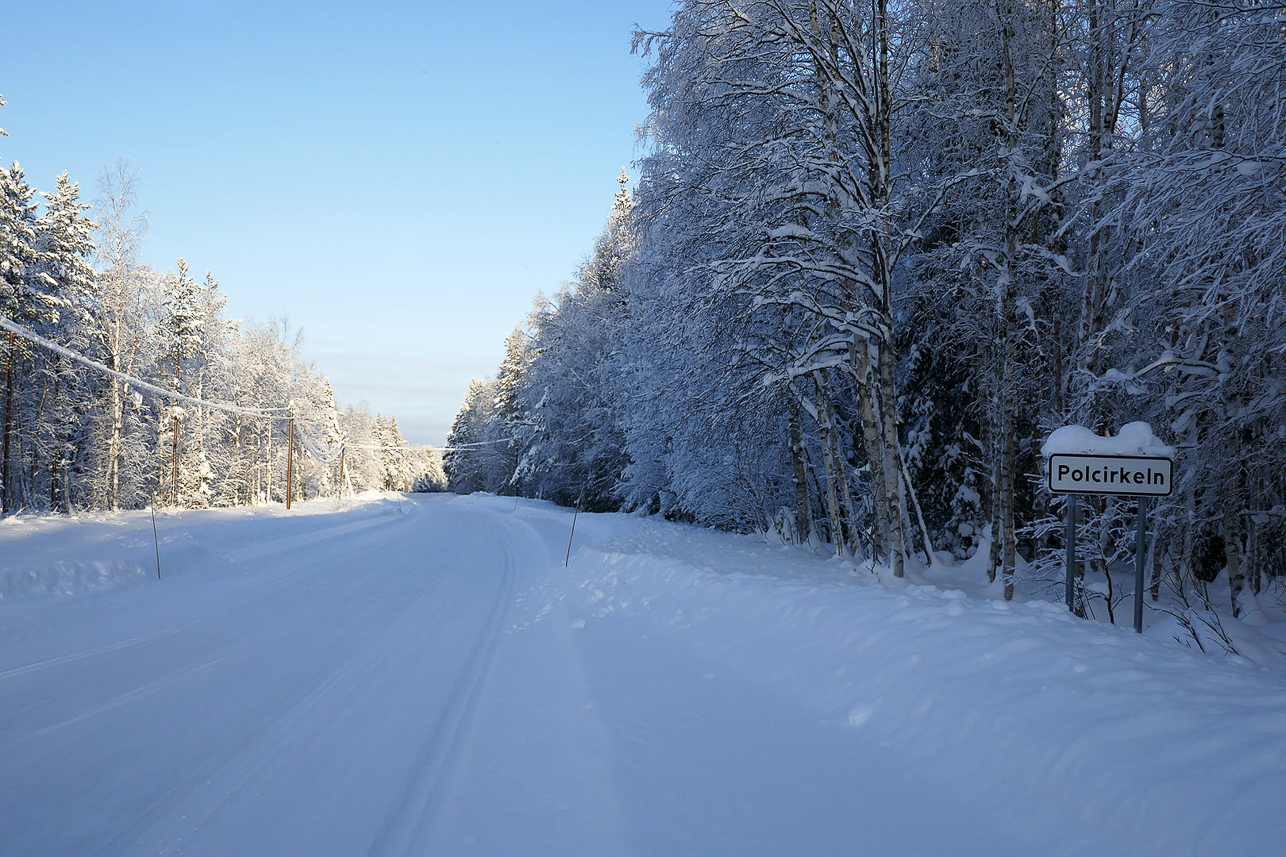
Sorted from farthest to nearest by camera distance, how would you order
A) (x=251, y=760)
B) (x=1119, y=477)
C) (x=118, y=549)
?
(x=118, y=549) → (x=1119, y=477) → (x=251, y=760)

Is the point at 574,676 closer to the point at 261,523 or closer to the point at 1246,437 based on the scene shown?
the point at 1246,437

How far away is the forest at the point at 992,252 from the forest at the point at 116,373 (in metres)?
17.9

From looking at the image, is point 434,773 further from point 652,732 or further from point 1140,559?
point 1140,559

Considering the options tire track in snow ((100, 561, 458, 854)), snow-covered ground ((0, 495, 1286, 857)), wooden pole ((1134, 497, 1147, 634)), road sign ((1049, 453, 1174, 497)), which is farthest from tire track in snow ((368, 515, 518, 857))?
wooden pole ((1134, 497, 1147, 634))

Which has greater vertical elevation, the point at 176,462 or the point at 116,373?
the point at 116,373

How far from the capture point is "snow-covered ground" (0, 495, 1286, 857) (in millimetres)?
3295

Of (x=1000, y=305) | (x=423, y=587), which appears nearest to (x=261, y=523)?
(x=423, y=587)

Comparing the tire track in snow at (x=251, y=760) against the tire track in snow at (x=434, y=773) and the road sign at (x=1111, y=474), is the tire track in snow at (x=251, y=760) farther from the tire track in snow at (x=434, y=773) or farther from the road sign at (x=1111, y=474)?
the road sign at (x=1111, y=474)

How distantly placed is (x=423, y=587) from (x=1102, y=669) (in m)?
10.4

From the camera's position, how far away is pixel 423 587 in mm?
11648

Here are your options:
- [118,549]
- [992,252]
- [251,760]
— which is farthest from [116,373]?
[992,252]

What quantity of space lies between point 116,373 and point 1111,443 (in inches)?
1018

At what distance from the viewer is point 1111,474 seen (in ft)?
18.8

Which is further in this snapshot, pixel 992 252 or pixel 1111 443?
pixel 992 252
